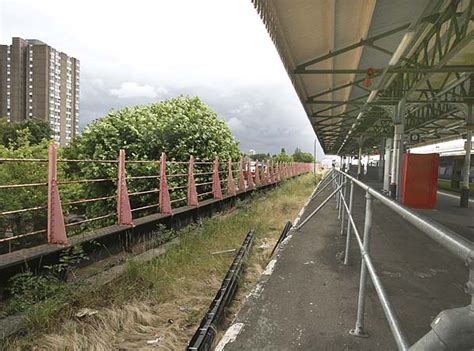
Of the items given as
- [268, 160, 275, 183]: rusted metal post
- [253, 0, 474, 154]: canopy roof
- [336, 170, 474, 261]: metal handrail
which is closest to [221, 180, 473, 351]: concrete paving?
[336, 170, 474, 261]: metal handrail

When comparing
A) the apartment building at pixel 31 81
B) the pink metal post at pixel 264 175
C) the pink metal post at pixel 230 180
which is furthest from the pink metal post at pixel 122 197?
the apartment building at pixel 31 81

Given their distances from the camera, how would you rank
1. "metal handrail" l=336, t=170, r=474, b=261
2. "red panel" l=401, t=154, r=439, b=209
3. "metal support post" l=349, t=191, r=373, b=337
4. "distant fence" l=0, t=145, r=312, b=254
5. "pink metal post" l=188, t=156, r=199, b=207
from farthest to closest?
"red panel" l=401, t=154, r=439, b=209, "pink metal post" l=188, t=156, r=199, b=207, "distant fence" l=0, t=145, r=312, b=254, "metal support post" l=349, t=191, r=373, b=337, "metal handrail" l=336, t=170, r=474, b=261

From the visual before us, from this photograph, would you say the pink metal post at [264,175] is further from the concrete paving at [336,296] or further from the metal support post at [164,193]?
the concrete paving at [336,296]

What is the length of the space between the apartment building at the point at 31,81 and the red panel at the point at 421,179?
2323 inches

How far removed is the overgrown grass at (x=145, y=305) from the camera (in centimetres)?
367

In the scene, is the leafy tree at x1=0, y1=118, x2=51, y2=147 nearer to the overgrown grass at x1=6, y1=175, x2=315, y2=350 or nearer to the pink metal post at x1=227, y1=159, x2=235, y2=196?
the pink metal post at x1=227, y1=159, x2=235, y2=196

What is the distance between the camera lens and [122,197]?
21.5ft

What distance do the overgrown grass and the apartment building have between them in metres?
60.8

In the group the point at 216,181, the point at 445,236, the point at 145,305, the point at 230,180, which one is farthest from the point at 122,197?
the point at 230,180

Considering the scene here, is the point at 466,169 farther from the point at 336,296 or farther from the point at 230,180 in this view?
the point at 336,296

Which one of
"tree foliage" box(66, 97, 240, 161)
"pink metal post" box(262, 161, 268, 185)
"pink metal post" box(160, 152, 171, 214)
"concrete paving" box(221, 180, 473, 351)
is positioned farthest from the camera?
"pink metal post" box(262, 161, 268, 185)

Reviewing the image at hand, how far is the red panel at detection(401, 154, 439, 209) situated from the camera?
1098 centimetres

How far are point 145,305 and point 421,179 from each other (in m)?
9.16

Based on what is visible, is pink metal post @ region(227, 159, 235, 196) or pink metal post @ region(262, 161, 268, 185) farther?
pink metal post @ region(262, 161, 268, 185)
